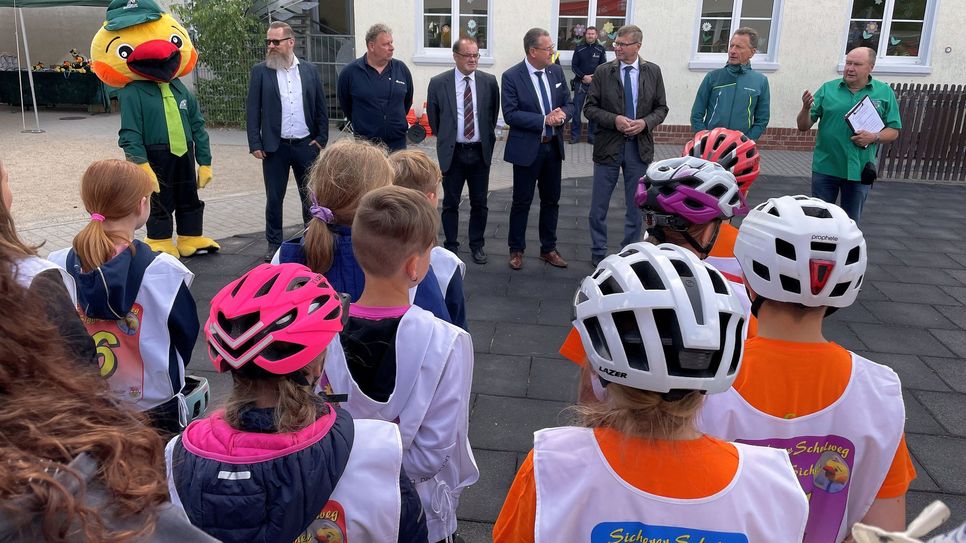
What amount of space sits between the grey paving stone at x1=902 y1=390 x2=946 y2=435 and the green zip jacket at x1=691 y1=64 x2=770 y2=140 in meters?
3.57

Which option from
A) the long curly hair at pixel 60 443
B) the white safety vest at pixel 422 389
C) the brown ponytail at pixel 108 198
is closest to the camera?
the long curly hair at pixel 60 443

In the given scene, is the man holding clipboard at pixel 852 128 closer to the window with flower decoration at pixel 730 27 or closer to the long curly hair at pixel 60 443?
the long curly hair at pixel 60 443

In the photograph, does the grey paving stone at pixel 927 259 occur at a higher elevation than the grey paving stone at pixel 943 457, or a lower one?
lower

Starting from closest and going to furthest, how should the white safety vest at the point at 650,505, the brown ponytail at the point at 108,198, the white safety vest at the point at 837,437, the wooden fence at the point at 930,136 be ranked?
the white safety vest at the point at 650,505 → the white safety vest at the point at 837,437 → the brown ponytail at the point at 108,198 → the wooden fence at the point at 930,136

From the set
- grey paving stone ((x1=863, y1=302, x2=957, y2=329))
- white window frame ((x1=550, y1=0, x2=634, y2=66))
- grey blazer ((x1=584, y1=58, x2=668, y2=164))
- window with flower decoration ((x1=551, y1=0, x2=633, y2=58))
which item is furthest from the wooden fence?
grey blazer ((x1=584, y1=58, x2=668, y2=164))

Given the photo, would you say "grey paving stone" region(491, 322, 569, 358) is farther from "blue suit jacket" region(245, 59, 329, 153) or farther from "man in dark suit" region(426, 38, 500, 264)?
"blue suit jacket" region(245, 59, 329, 153)

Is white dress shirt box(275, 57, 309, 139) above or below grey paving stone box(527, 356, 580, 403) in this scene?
above

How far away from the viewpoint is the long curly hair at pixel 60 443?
0.83 metres

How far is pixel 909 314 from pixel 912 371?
1288 mm

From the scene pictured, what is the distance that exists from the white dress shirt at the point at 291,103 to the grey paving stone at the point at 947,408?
5.52 meters

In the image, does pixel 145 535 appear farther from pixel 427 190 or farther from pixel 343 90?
pixel 343 90

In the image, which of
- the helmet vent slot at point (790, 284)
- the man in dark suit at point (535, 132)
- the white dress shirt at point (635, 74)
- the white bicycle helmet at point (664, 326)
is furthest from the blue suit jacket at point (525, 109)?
the white bicycle helmet at point (664, 326)

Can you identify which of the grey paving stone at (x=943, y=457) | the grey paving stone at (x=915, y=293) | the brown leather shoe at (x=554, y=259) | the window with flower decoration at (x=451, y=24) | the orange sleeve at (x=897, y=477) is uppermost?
the window with flower decoration at (x=451, y=24)

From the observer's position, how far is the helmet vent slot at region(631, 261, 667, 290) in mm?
1723
